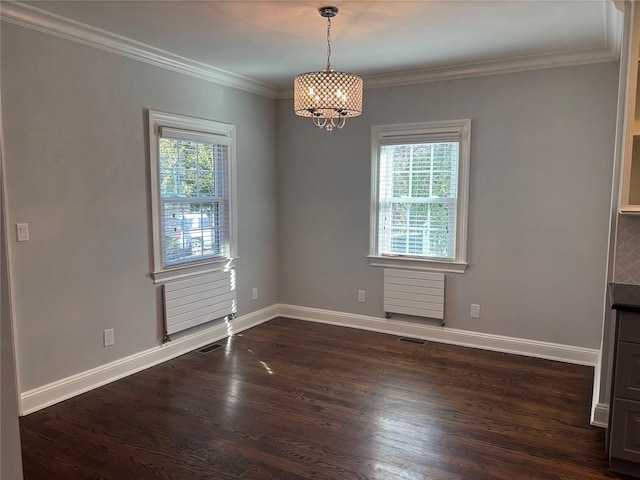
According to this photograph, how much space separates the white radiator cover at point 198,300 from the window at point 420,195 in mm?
1481

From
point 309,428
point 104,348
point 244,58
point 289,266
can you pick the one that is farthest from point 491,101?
point 104,348

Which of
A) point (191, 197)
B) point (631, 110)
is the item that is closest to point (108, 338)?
point (191, 197)

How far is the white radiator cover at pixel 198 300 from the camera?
3.99 meters

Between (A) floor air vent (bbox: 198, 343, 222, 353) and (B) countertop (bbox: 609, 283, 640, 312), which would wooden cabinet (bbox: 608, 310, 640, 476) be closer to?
(B) countertop (bbox: 609, 283, 640, 312)

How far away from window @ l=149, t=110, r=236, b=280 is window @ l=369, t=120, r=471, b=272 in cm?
145


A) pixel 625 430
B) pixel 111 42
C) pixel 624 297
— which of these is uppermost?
pixel 111 42

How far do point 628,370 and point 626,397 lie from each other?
0.44 feet

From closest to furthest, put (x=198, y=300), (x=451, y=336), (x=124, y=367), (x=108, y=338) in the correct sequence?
(x=108, y=338), (x=124, y=367), (x=198, y=300), (x=451, y=336)

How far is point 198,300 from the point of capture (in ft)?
14.0

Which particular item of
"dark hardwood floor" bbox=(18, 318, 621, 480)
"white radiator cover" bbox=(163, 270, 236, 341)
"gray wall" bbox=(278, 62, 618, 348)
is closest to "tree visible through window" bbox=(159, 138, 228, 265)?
"white radiator cover" bbox=(163, 270, 236, 341)

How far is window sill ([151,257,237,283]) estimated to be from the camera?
390 centimetres

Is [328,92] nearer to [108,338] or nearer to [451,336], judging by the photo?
[108,338]

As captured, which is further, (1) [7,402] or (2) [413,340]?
(2) [413,340]

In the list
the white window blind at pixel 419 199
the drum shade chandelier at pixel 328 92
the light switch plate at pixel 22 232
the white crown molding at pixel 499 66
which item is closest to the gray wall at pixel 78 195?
the light switch plate at pixel 22 232
